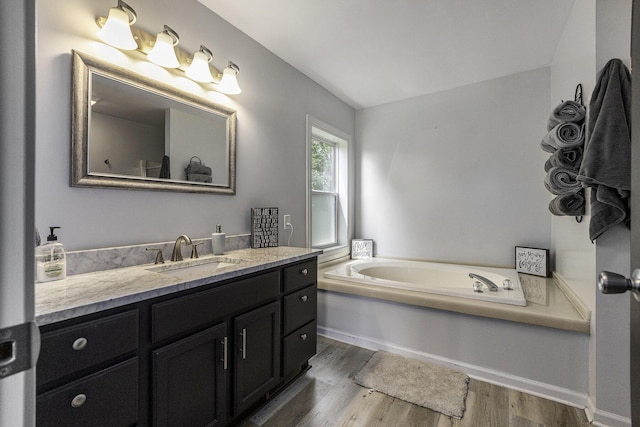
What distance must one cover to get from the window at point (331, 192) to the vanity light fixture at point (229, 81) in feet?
4.17

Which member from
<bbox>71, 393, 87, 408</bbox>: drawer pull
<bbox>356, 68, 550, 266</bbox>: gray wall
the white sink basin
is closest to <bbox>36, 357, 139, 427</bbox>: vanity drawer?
<bbox>71, 393, 87, 408</bbox>: drawer pull

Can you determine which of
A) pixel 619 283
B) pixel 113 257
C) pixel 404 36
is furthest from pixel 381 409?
pixel 404 36

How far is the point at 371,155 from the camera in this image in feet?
12.3

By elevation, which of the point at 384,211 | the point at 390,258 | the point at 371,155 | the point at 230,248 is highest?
the point at 371,155

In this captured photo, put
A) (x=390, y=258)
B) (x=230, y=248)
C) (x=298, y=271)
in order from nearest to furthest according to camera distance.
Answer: (x=298, y=271)
(x=230, y=248)
(x=390, y=258)

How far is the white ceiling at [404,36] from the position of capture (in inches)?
75.5

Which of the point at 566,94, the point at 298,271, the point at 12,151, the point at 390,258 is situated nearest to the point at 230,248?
the point at 298,271

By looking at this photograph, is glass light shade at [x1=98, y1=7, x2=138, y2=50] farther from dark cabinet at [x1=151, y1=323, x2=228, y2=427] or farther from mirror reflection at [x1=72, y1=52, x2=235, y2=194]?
dark cabinet at [x1=151, y1=323, x2=228, y2=427]

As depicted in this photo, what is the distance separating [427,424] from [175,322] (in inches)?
55.9

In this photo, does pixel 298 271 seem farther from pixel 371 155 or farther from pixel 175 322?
pixel 371 155

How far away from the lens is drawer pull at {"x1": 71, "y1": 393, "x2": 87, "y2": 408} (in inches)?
35.2

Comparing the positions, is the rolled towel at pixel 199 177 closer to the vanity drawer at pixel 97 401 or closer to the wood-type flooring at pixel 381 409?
the vanity drawer at pixel 97 401

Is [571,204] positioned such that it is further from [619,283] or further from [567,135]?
[619,283]

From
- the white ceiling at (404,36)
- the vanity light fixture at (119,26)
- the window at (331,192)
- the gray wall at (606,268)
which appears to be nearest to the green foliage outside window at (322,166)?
the window at (331,192)
